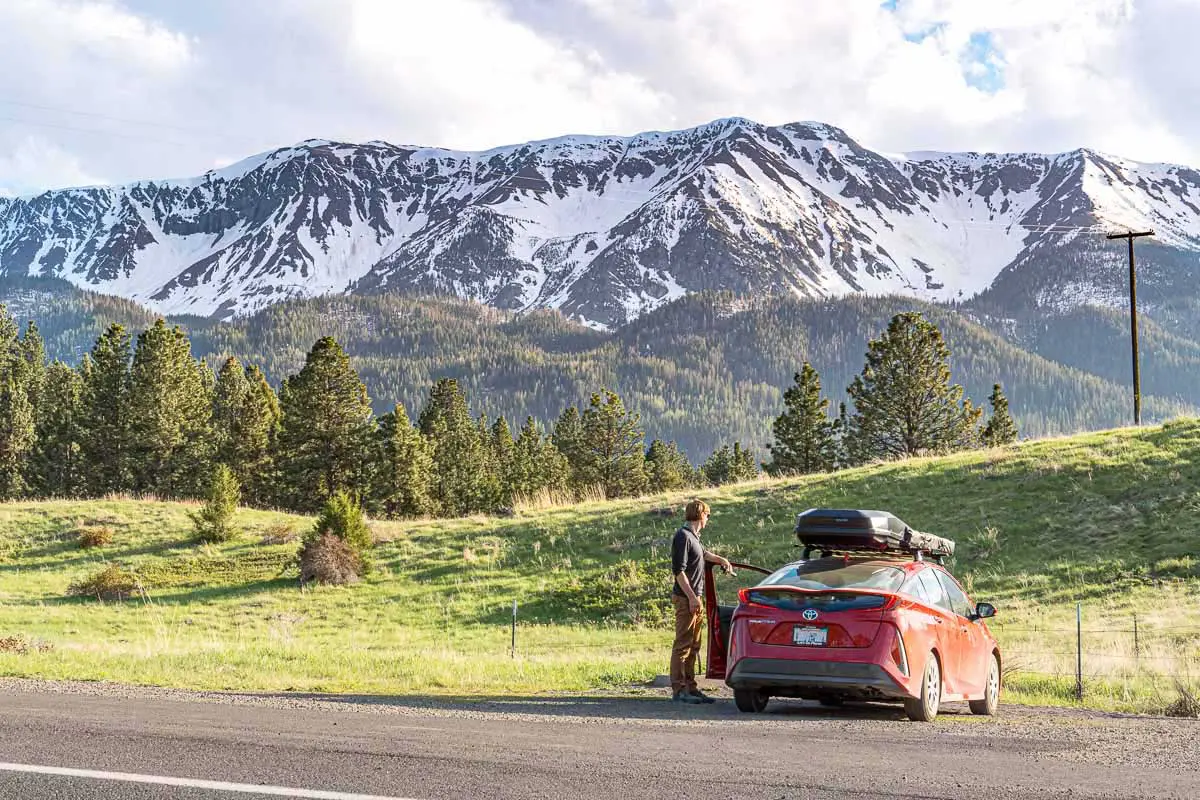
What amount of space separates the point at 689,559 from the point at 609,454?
7221cm

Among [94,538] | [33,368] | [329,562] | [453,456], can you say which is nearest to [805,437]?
[453,456]

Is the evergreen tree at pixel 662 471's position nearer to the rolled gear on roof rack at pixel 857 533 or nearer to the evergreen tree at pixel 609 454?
the evergreen tree at pixel 609 454

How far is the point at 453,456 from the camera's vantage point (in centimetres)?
8444

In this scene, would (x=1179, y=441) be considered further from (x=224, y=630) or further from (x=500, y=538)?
(x=224, y=630)

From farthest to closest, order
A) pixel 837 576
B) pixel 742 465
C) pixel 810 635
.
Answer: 1. pixel 742 465
2. pixel 837 576
3. pixel 810 635

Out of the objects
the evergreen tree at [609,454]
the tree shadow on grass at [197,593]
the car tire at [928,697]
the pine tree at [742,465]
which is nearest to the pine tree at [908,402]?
the evergreen tree at [609,454]

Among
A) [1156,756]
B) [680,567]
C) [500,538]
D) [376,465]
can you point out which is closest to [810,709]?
[680,567]

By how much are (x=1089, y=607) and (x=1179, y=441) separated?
38.9ft

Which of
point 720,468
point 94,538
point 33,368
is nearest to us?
point 94,538

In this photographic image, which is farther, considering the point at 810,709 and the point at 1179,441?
the point at 1179,441

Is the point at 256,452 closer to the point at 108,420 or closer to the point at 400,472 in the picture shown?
the point at 108,420

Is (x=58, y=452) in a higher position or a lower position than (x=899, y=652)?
higher

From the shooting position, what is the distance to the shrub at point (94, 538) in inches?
1447

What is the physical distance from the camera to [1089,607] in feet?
70.1
